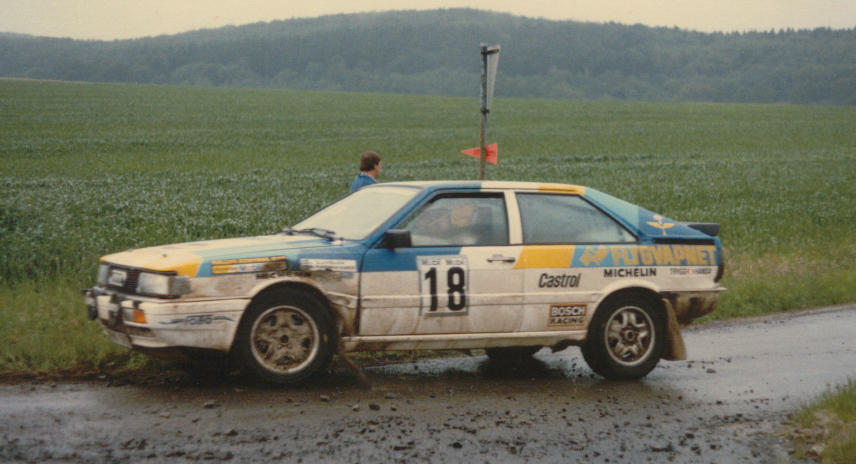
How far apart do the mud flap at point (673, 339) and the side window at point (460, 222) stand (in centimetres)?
150

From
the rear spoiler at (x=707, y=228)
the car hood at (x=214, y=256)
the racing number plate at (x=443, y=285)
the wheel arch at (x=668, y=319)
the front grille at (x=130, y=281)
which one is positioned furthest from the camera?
the rear spoiler at (x=707, y=228)

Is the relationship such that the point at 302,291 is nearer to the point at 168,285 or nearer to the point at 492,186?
the point at 168,285

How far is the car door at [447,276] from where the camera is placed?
648 cm

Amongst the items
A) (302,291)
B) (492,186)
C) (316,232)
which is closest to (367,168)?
(316,232)

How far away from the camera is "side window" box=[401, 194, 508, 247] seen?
6770 mm

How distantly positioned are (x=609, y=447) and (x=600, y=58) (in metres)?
134

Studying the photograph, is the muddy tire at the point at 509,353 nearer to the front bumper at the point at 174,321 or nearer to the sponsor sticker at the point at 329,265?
the sponsor sticker at the point at 329,265

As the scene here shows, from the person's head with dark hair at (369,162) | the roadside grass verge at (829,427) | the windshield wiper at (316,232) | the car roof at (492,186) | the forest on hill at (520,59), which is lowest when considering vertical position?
the roadside grass verge at (829,427)

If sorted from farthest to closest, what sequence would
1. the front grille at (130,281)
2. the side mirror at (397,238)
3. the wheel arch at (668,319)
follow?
the wheel arch at (668,319) → the side mirror at (397,238) → the front grille at (130,281)

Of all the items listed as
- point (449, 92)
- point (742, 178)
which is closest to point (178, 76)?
point (449, 92)

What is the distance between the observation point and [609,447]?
509 centimetres

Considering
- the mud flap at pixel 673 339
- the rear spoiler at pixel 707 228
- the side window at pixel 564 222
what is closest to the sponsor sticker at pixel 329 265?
the side window at pixel 564 222

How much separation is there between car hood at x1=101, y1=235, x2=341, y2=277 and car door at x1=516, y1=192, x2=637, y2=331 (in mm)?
1542

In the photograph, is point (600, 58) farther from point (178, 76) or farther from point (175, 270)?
point (175, 270)
